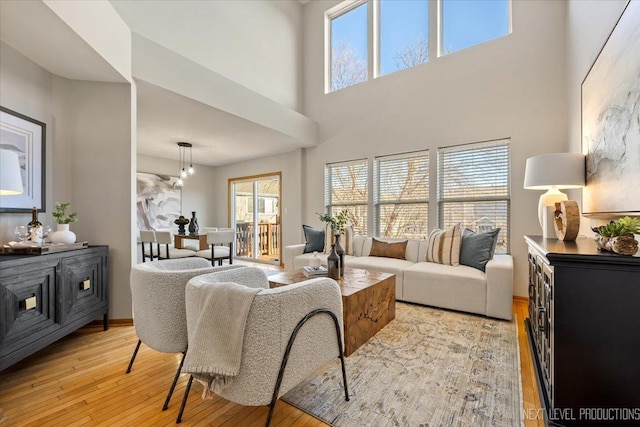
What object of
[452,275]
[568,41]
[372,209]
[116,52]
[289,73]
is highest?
[289,73]

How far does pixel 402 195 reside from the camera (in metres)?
4.55

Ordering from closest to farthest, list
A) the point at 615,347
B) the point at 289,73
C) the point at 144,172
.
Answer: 1. the point at 615,347
2. the point at 289,73
3. the point at 144,172

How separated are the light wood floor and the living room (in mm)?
716

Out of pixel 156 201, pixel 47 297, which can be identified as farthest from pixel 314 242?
pixel 156 201

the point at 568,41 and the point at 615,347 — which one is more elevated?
the point at 568,41

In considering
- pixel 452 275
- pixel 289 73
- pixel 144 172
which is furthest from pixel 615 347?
pixel 144 172

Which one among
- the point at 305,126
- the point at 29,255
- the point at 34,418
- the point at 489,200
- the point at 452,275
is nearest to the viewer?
the point at 34,418

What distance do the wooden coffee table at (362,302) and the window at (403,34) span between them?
3641 millimetres

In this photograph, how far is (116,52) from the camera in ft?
8.20

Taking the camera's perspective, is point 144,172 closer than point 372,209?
No

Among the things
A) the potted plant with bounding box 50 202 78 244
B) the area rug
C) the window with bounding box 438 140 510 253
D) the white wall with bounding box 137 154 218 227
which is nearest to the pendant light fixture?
the white wall with bounding box 137 154 218 227

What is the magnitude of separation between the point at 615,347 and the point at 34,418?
2.84m

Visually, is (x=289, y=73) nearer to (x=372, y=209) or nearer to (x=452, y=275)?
(x=372, y=209)

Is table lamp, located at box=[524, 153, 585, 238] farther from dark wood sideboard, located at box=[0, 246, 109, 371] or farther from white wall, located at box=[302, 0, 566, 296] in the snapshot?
dark wood sideboard, located at box=[0, 246, 109, 371]
